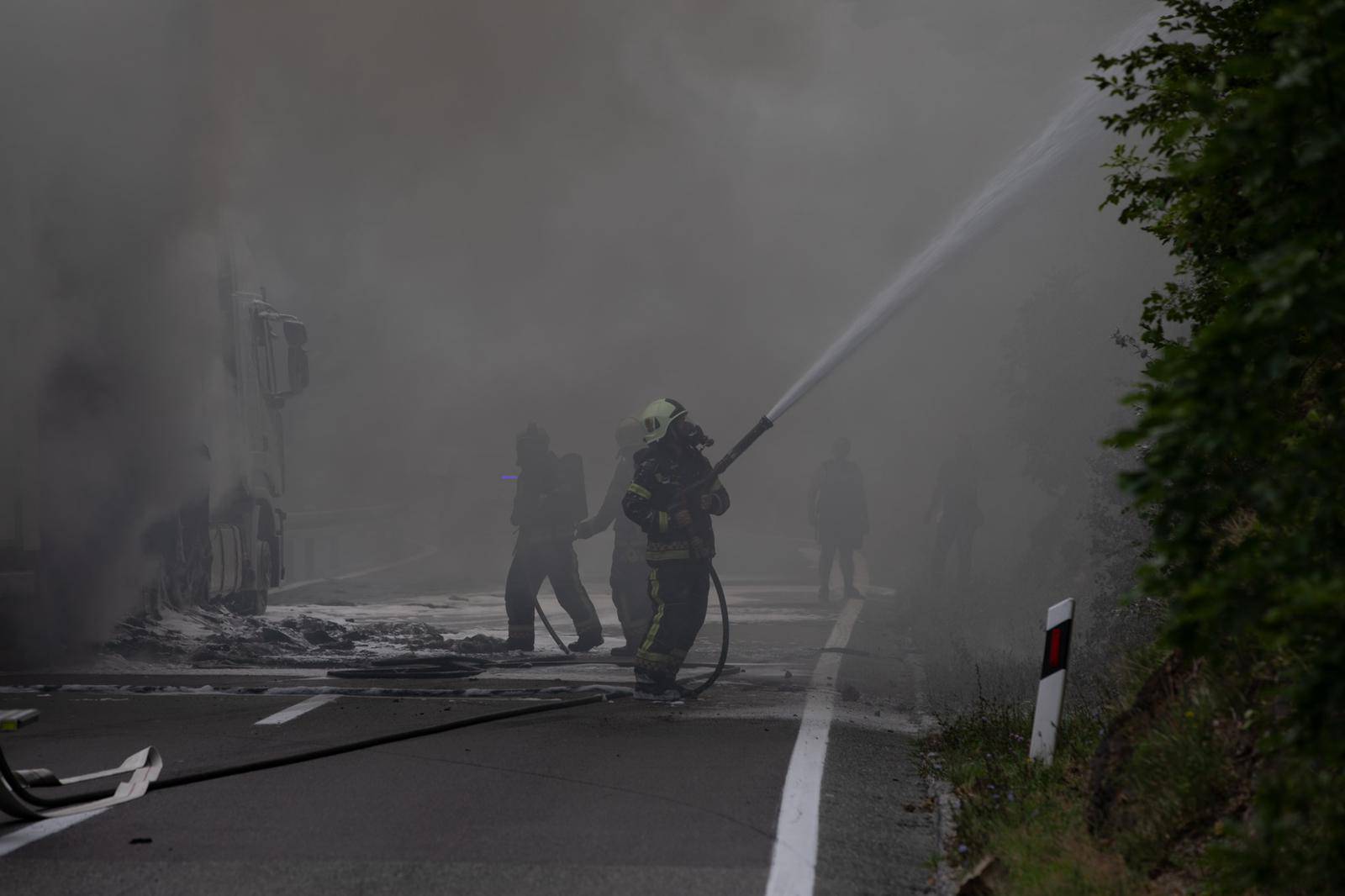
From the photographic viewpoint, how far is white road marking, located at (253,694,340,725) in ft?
24.9

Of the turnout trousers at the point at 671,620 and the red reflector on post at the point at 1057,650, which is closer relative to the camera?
the red reflector on post at the point at 1057,650

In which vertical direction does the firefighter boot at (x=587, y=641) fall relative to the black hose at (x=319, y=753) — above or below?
above

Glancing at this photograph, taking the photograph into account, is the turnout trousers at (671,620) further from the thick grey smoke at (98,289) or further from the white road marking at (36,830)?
the thick grey smoke at (98,289)

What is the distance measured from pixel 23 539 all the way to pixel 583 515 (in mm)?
4341

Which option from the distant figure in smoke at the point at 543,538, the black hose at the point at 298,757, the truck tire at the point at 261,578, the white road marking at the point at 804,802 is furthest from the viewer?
the truck tire at the point at 261,578

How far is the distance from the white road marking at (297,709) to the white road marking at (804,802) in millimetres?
2749

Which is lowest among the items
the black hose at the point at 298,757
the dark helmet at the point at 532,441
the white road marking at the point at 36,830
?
the white road marking at the point at 36,830

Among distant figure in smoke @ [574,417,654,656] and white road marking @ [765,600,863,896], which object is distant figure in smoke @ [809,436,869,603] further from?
white road marking @ [765,600,863,896]

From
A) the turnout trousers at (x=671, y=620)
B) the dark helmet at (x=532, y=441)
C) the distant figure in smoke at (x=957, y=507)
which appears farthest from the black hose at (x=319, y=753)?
the distant figure in smoke at (x=957, y=507)

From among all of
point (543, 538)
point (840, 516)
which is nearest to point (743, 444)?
point (543, 538)

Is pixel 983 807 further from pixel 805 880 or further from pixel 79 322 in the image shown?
pixel 79 322

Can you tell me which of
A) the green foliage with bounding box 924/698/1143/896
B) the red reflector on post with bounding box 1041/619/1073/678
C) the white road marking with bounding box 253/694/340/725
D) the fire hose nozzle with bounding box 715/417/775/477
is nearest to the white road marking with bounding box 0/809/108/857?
the white road marking with bounding box 253/694/340/725

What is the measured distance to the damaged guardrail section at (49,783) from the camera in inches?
183

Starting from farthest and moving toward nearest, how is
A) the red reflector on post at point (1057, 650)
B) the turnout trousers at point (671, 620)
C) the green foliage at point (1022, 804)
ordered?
the turnout trousers at point (671, 620)
the red reflector on post at point (1057, 650)
the green foliage at point (1022, 804)
